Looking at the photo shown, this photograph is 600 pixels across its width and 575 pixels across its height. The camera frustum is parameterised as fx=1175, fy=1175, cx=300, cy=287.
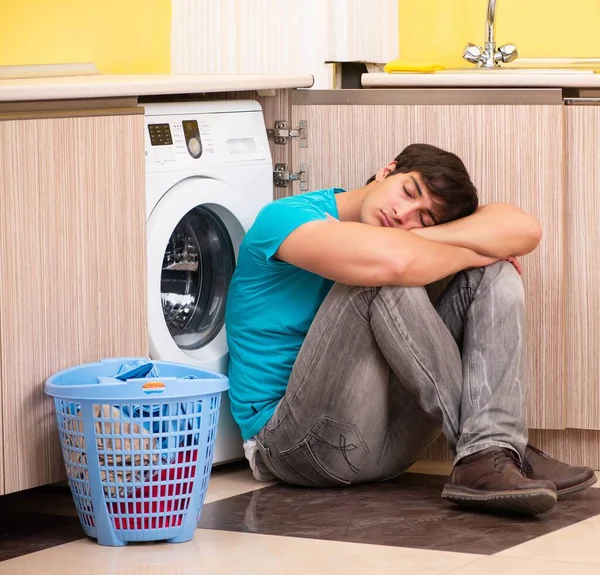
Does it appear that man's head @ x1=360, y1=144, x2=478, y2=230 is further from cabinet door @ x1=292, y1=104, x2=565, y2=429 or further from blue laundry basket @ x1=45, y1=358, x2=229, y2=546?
blue laundry basket @ x1=45, y1=358, x2=229, y2=546

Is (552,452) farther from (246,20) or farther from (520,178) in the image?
(246,20)

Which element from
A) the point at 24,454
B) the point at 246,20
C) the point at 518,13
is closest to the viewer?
the point at 24,454

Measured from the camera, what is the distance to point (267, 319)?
236 centimetres

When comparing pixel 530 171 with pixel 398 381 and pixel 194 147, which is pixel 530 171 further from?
pixel 194 147

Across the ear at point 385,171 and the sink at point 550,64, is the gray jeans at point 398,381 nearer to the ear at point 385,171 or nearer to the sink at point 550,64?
the ear at point 385,171

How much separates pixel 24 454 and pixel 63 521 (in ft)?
0.81

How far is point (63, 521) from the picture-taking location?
2117 mm

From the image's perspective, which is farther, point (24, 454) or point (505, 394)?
point (505, 394)

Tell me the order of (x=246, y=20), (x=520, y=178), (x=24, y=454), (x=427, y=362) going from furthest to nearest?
(x=246, y=20) → (x=520, y=178) → (x=427, y=362) → (x=24, y=454)

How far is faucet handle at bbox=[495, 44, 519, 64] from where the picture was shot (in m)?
3.11

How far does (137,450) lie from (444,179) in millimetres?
780

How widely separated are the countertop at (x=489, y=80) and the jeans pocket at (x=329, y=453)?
77 cm

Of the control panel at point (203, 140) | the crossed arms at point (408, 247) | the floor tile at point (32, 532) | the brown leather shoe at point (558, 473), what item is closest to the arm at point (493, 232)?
the crossed arms at point (408, 247)

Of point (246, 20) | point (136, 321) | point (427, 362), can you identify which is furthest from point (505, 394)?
point (246, 20)
